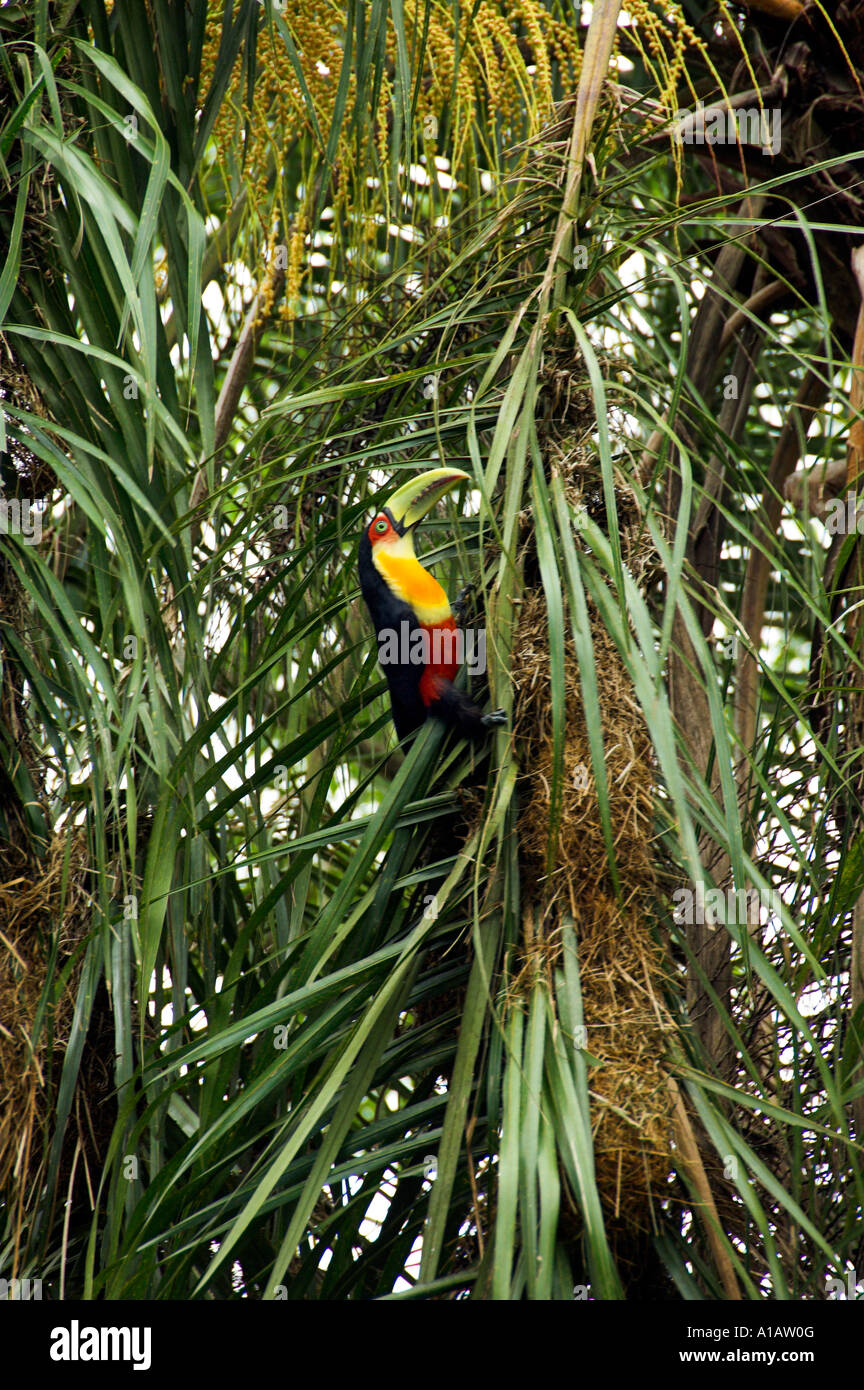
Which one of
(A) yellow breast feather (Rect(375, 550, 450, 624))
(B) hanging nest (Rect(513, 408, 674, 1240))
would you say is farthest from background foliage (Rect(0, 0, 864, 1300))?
(A) yellow breast feather (Rect(375, 550, 450, 624))

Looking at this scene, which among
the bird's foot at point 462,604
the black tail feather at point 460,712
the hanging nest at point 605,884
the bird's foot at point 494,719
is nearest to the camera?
the hanging nest at point 605,884

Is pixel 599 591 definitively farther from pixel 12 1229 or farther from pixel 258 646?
pixel 12 1229

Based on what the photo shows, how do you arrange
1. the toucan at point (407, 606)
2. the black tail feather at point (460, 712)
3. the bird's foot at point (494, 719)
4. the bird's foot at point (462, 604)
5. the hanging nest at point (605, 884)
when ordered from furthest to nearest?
the bird's foot at point (462, 604), the toucan at point (407, 606), the black tail feather at point (460, 712), the bird's foot at point (494, 719), the hanging nest at point (605, 884)

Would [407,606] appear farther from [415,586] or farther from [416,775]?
[416,775]

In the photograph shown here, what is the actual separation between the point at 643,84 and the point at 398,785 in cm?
278

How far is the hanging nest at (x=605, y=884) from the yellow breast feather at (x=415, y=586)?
298 millimetres

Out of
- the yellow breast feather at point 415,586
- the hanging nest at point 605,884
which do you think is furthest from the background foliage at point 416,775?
the yellow breast feather at point 415,586

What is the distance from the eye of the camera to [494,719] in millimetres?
2154

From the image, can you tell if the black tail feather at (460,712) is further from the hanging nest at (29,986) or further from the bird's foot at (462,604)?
the hanging nest at (29,986)

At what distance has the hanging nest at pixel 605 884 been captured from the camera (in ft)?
5.88

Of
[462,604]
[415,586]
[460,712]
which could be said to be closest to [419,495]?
[415,586]

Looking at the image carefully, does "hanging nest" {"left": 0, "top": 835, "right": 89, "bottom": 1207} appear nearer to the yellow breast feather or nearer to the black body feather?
the black body feather
